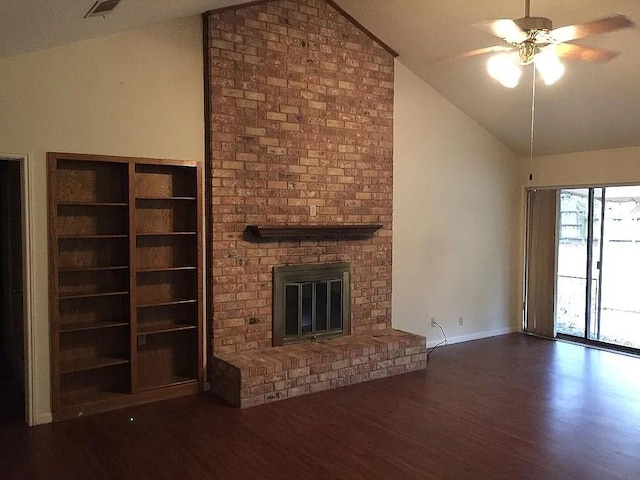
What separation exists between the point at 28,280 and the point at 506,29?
3734mm

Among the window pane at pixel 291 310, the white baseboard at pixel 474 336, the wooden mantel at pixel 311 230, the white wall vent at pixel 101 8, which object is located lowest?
the white baseboard at pixel 474 336

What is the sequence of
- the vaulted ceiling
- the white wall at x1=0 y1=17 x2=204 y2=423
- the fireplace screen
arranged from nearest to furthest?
the vaulted ceiling, the white wall at x1=0 y1=17 x2=204 y2=423, the fireplace screen

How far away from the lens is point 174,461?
354 centimetres

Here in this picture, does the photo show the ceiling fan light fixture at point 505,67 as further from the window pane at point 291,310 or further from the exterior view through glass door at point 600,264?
the exterior view through glass door at point 600,264

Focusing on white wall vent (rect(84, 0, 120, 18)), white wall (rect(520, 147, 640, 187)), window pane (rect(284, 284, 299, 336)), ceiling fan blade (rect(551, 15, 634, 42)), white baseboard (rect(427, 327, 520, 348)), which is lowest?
white baseboard (rect(427, 327, 520, 348))

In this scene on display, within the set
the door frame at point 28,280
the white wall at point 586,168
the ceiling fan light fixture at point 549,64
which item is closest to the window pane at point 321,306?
the door frame at point 28,280

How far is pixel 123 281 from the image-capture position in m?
4.58

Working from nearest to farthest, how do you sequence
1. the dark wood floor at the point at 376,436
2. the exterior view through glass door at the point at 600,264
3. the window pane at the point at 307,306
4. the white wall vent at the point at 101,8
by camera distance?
1. the white wall vent at the point at 101,8
2. the dark wood floor at the point at 376,436
3. the window pane at the point at 307,306
4. the exterior view through glass door at the point at 600,264

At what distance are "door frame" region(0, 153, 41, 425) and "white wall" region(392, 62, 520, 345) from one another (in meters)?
3.64

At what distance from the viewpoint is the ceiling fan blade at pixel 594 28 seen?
9.77 feet

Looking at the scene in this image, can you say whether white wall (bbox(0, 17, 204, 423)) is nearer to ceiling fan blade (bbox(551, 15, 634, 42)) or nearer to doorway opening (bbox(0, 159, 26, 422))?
doorway opening (bbox(0, 159, 26, 422))

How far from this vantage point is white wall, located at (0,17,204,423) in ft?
13.2

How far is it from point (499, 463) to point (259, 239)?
275 centimetres

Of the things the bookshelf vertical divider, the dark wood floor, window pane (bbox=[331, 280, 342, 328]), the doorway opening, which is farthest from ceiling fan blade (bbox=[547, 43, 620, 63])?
the doorway opening
